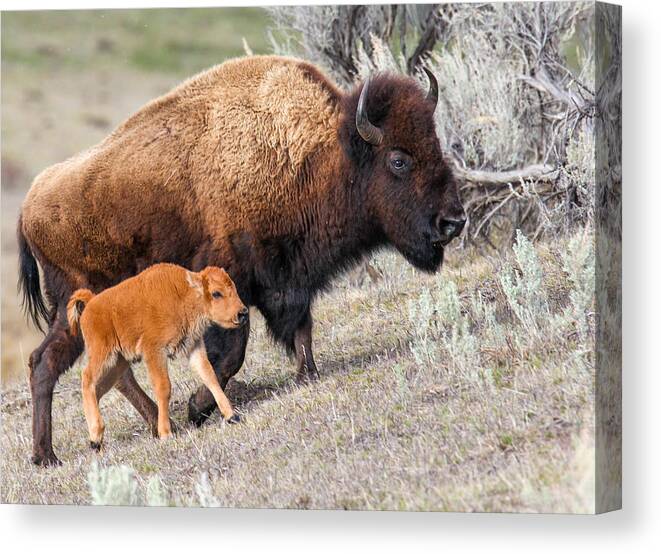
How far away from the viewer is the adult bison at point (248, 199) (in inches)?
281

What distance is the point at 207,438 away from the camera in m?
7.16

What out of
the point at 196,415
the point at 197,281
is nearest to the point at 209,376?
the point at 196,415

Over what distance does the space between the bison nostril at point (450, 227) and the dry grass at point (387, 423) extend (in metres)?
0.19

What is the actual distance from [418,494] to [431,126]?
1934mm

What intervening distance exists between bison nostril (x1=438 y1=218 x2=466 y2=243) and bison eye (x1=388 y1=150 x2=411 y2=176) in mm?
342

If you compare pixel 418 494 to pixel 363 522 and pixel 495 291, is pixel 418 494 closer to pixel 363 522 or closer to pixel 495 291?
pixel 363 522

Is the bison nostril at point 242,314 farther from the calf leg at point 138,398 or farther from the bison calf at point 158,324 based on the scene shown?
the calf leg at point 138,398

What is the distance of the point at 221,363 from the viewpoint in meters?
7.28

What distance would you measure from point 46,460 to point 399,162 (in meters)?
2.52

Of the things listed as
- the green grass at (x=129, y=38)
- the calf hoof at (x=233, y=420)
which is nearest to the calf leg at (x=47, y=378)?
the calf hoof at (x=233, y=420)

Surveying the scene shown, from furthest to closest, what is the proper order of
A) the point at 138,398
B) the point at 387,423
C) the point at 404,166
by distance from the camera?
the point at 138,398 → the point at 404,166 → the point at 387,423

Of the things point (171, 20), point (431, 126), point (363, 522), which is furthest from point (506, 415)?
point (171, 20)

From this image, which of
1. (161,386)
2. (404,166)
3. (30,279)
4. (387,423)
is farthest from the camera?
(30,279)

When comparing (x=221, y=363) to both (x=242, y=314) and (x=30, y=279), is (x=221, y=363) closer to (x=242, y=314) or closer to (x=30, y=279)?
(x=242, y=314)
